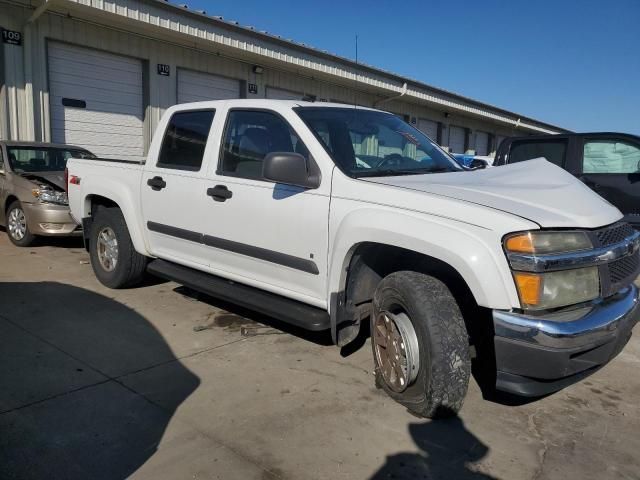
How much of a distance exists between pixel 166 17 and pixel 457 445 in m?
10.7

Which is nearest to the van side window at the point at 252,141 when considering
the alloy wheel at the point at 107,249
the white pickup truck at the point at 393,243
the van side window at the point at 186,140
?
the white pickup truck at the point at 393,243

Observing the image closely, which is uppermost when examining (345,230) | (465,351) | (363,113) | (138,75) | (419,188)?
(138,75)

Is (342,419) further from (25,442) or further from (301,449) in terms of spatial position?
(25,442)

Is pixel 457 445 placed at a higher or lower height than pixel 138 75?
lower

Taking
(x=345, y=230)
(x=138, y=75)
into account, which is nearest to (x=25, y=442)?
(x=345, y=230)

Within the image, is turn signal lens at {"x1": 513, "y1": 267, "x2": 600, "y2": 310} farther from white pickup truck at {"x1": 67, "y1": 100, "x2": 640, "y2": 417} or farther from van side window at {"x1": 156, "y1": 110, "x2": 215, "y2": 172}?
van side window at {"x1": 156, "y1": 110, "x2": 215, "y2": 172}

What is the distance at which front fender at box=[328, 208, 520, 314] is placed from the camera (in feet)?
9.08

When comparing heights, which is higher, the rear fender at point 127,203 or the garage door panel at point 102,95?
the garage door panel at point 102,95

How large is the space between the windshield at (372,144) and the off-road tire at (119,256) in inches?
98.5

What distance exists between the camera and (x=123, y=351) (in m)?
4.20

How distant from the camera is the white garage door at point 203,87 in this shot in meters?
13.0

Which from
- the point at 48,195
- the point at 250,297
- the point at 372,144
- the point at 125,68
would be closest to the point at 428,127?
the point at 125,68

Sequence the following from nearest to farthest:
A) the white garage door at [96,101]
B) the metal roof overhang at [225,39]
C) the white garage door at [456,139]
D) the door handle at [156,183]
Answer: the door handle at [156,183], the metal roof overhang at [225,39], the white garage door at [96,101], the white garage door at [456,139]

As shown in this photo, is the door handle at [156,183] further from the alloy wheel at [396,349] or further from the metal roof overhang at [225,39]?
the metal roof overhang at [225,39]
